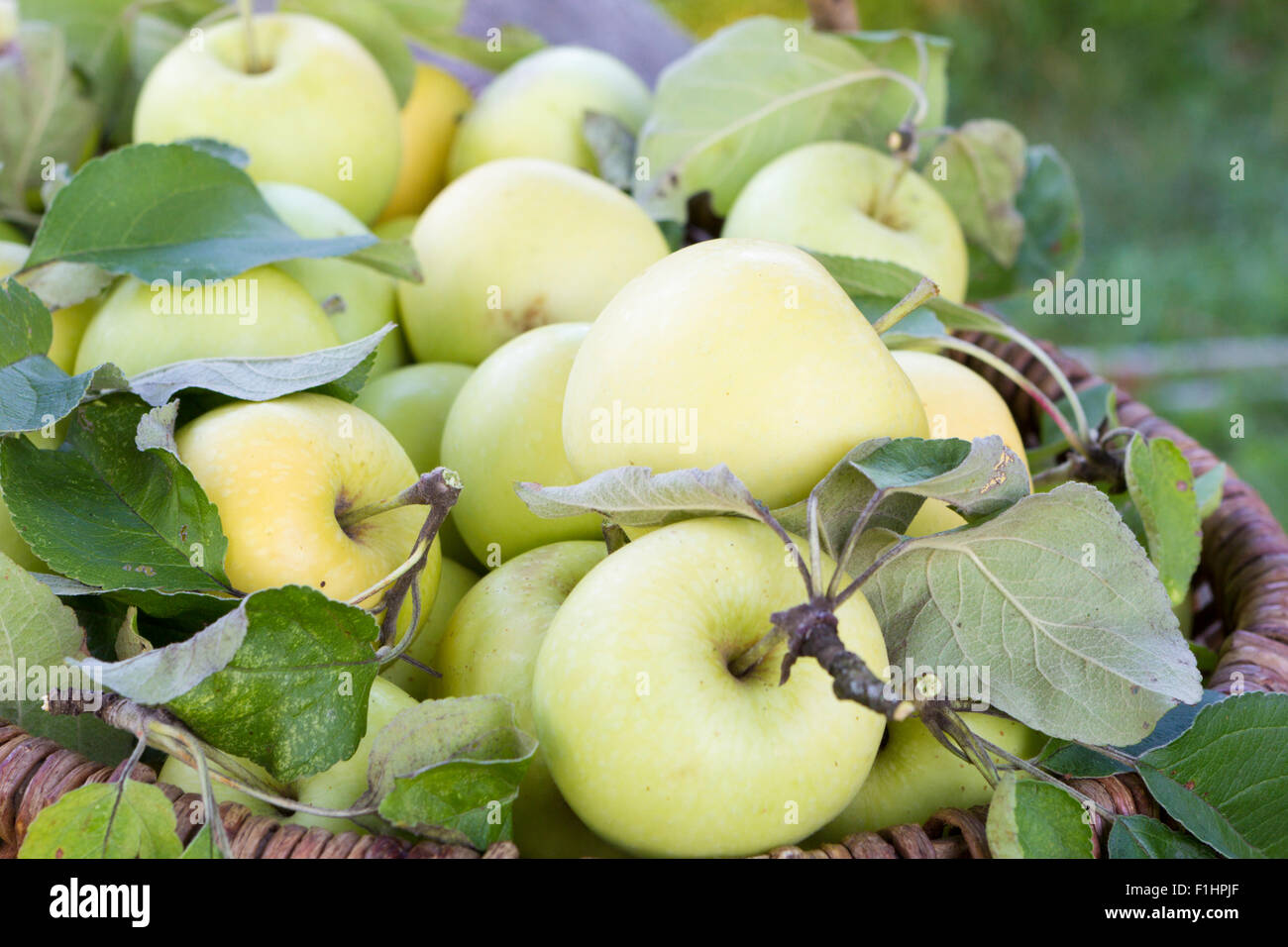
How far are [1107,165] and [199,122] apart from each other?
229 centimetres

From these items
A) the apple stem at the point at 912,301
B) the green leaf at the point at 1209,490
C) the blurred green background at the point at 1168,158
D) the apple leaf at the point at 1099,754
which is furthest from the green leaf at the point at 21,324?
the blurred green background at the point at 1168,158

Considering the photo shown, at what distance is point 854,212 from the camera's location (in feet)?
2.74

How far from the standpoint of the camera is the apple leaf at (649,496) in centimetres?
45

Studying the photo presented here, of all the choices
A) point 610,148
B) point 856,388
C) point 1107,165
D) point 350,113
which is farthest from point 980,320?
point 1107,165

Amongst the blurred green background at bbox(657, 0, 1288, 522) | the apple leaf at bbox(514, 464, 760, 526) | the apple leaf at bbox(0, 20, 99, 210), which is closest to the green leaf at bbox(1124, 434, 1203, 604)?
the apple leaf at bbox(514, 464, 760, 526)

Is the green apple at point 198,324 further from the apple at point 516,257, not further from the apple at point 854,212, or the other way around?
the apple at point 854,212

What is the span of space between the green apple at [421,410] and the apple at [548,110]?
329 mm

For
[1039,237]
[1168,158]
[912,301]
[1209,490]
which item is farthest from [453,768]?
[1168,158]

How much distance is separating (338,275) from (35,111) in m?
0.34

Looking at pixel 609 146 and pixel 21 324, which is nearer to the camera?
pixel 21 324

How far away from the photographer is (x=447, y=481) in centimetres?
52

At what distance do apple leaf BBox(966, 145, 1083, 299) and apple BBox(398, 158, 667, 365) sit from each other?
376mm

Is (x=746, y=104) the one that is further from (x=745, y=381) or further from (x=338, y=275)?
(x=745, y=381)

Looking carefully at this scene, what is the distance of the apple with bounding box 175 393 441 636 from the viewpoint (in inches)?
20.6
